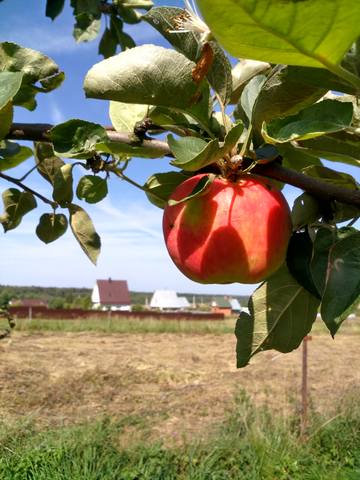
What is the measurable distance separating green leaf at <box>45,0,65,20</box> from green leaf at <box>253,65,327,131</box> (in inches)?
39.6

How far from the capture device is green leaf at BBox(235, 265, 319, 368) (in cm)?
45

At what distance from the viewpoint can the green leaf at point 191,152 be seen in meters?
0.30

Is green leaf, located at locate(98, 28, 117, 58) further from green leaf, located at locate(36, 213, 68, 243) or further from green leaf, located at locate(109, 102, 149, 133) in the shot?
green leaf, located at locate(109, 102, 149, 133)

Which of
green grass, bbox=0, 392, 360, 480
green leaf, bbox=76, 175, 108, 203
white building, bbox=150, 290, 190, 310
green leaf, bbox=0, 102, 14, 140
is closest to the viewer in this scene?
green leaf, bbox=0, 102, 14, 140

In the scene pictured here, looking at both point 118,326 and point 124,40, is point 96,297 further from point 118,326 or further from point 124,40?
point 124,40

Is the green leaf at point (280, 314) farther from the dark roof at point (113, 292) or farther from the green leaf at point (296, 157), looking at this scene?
the dark roof at point (113, 292)

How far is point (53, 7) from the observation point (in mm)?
1202

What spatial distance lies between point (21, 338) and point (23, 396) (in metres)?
4.58

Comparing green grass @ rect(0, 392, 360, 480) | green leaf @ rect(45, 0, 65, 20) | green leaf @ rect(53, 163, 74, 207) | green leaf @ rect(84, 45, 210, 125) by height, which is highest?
green leaf @ rect(45, 0, 65, 20)

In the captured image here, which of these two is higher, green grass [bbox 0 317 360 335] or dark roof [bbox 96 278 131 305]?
dark roof [bbox 96 278 131 305]

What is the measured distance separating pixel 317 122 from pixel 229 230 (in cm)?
11

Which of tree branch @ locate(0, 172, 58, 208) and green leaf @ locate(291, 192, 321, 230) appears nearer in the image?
green leaf @ locate(291, 192, 321, 230)

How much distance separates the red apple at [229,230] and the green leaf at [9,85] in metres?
0.13

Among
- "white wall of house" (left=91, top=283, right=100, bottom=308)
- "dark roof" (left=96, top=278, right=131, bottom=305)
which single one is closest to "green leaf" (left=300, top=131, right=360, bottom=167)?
"dark roof" (left=96, top=278, right=131, bottom=305)
